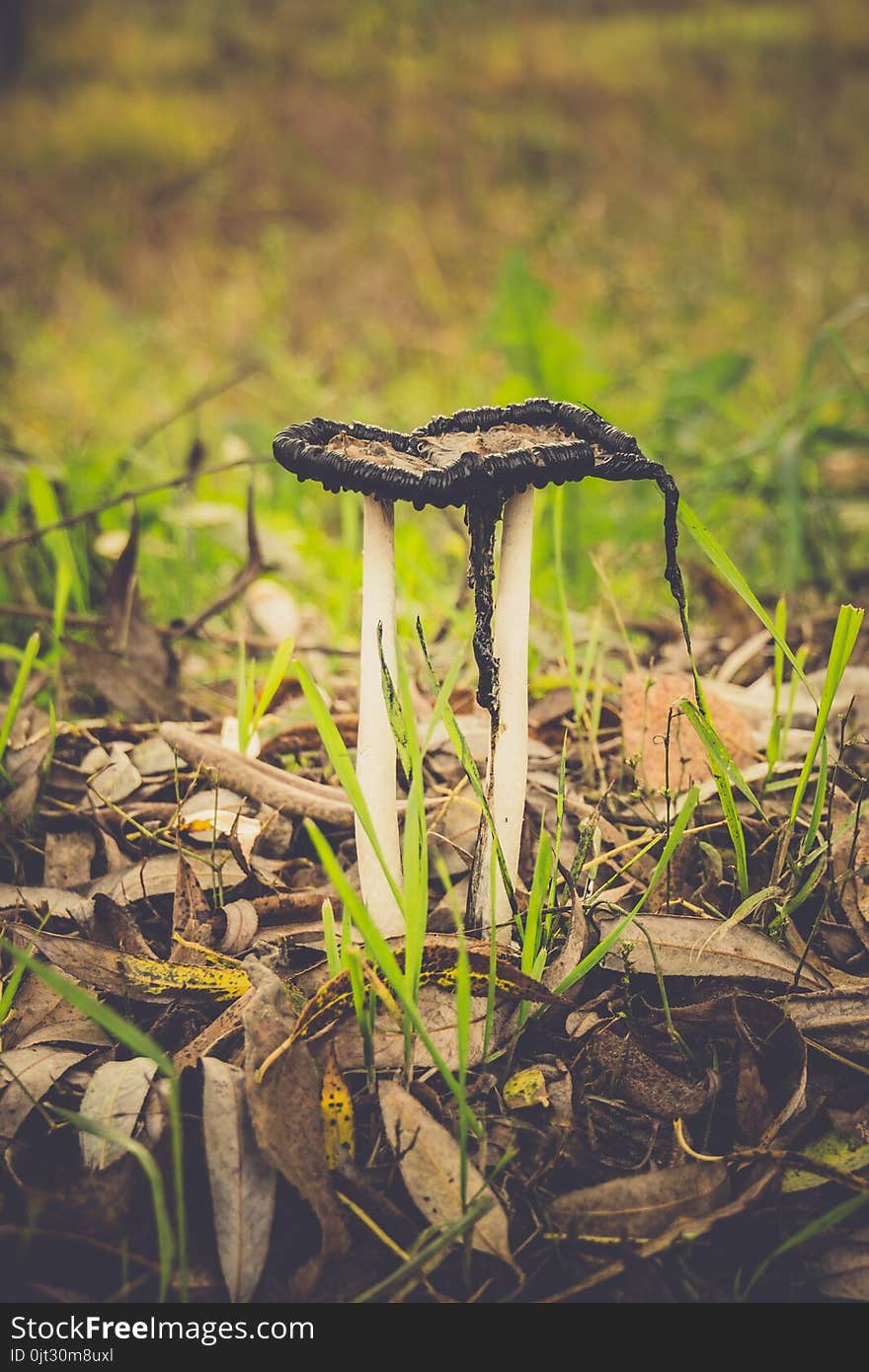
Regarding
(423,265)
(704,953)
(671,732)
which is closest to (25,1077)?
(704,953)

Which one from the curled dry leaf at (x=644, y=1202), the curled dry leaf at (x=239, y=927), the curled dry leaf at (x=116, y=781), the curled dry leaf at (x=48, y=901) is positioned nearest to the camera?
the curled dry leaf at (x=644, y=1202)

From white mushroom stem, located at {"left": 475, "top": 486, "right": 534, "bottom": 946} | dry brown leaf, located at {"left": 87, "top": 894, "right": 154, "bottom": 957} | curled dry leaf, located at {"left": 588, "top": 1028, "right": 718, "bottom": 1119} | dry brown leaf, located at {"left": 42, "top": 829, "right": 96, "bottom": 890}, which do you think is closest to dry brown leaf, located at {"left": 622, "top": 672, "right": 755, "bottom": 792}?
white mushroom stem, located at {"left": 475, "top": 486, "right": 534, "bottom": 946}

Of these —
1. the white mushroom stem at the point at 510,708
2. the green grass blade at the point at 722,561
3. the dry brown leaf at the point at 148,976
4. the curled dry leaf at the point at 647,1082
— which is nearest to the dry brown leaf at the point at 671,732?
the green grass blade at the point at 722,561

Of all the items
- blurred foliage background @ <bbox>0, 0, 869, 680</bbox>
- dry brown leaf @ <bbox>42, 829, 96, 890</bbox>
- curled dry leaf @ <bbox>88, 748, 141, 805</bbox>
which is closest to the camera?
dry brown leaf @ <bbox>42, 829, 96, 890</bbox>

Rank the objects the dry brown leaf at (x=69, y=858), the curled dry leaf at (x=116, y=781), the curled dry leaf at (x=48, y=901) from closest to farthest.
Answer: the curled dry leaf at (x=48, y=901), the dry brown leaf at (x=69, y=858), the curled dry leaf at (x=116, y=781)

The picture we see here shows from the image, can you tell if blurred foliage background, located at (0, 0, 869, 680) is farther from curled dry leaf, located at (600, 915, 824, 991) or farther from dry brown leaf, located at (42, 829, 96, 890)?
curled dry leaf, located at (600, 915, 824, 991)

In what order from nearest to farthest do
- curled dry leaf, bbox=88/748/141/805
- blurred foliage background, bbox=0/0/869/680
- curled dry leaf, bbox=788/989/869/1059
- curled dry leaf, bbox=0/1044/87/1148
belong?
curled dry leaf, bbox=0/1044/87/1148
curled dry leaf, bbox=788/989/869/1059
curled dry leaf, bbox=88/748/141/805
blurred foliage background, bbox=0/0/869/680

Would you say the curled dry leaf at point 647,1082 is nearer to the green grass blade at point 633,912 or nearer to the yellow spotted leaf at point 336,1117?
the green grass blade at point 633,912

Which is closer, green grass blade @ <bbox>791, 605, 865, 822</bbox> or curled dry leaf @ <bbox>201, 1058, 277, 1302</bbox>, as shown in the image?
curled dry leaf @ <bbox>201, 1058, 277, 1302</bbox>
